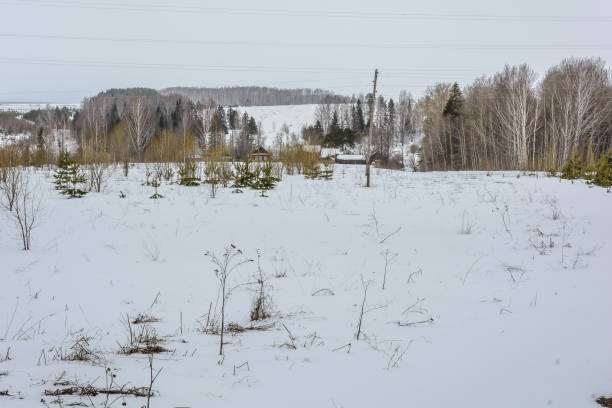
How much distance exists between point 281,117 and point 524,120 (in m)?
83.1

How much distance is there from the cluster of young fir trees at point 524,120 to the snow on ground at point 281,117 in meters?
49.6

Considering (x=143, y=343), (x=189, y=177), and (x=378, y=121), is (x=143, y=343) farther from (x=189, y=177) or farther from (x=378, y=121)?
(x=378, y=121)

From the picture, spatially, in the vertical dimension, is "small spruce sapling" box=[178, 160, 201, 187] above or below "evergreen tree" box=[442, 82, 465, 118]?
below

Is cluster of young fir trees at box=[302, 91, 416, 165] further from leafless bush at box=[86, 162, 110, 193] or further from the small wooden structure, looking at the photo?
leafless bush at box=[86, 162, 110, 193]

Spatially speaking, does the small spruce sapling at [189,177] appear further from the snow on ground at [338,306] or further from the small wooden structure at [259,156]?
the snow on ground at [338,306]

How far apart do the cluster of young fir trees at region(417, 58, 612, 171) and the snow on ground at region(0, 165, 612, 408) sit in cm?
1825

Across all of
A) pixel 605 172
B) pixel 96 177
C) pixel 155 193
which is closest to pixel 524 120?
pixel 605 172

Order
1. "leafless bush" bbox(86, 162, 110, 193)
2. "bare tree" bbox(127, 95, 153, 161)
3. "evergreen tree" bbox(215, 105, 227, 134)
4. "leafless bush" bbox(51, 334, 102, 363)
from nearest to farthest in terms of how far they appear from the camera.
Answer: "leafless bush" bbox(51, 334, 102, 363) < "leafless bush" bbox(86, 162, 110, 193) < "evergreen tree" bbox(215, 105, 227, 134) < "bare tree" bbox(127, 95, 153, 161)

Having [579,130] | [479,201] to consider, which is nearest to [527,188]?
[479,201]

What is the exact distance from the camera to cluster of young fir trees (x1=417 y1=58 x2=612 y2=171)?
26.2m

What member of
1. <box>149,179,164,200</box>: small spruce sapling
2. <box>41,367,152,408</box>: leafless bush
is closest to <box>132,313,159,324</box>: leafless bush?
<box>41,367,152,408</box>: leafless bush

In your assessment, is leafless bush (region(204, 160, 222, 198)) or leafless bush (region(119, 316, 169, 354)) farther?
leafless bush (region(204, 160, 222, 198))

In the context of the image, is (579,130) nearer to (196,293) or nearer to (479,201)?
(479,201)

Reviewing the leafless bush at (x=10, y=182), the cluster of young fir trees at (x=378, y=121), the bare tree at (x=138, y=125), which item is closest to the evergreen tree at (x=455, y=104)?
the cluster of young fir trees at (x=378, y=121)
